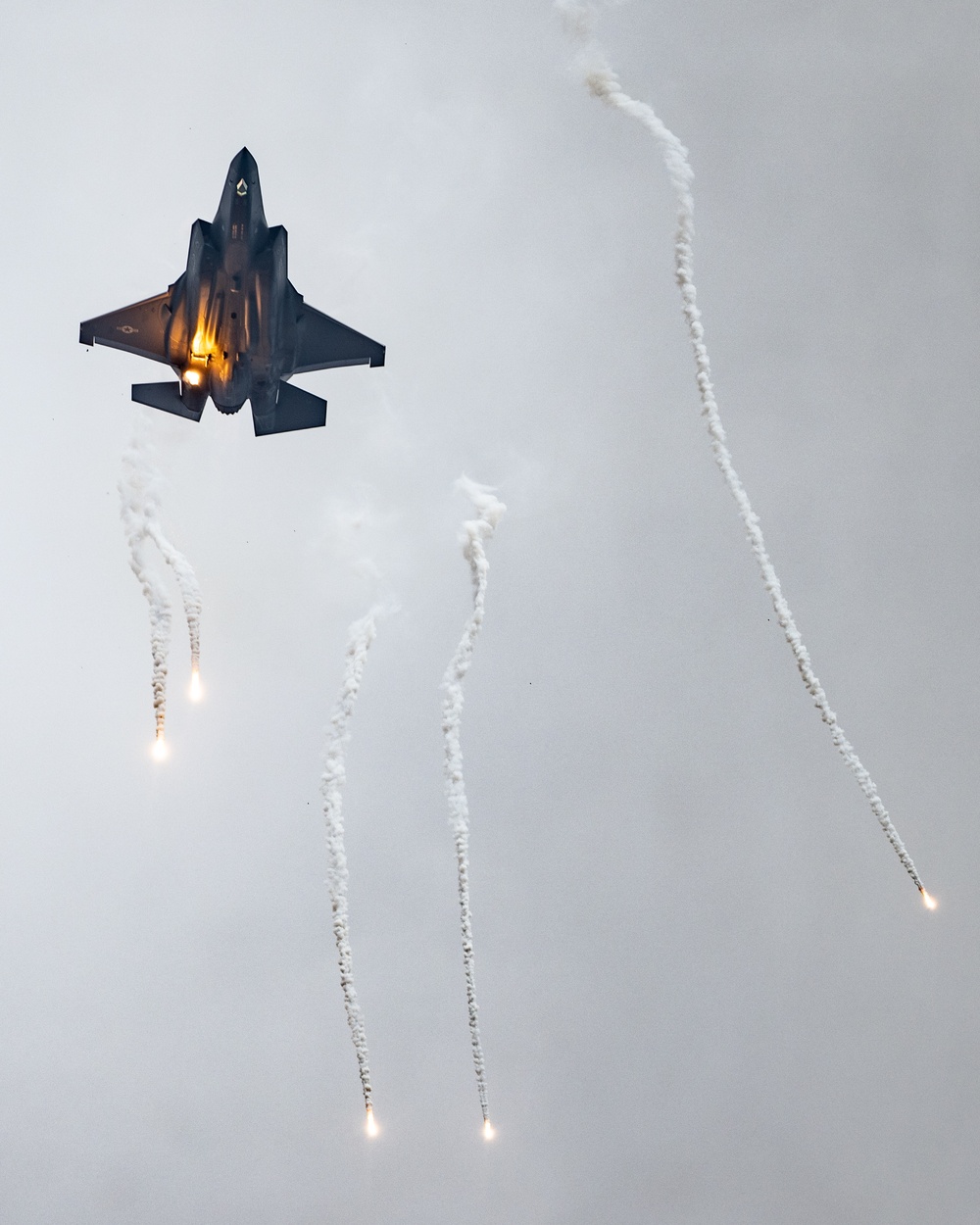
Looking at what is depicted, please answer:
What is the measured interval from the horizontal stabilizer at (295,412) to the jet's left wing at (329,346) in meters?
0.86


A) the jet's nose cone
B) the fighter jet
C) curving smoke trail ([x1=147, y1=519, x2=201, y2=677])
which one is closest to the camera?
the jet's nose cone

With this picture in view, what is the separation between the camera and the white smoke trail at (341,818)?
39438mm

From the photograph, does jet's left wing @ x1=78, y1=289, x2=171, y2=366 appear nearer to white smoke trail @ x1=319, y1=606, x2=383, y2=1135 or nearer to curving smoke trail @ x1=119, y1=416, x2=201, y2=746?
curving smoke trail @ x1=119, y1=416, x2=201, y2=746

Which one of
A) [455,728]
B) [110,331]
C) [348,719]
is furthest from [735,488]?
[110,331]

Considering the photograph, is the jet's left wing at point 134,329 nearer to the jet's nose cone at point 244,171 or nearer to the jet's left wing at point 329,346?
the jet's left wing at point 329,346

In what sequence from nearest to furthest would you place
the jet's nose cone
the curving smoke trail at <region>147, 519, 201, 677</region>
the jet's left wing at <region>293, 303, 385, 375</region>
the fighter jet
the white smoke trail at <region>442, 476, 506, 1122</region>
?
the jet's nose cone, the fighter jet, the white smoke trail at <region>442, 476, 506, 1122</region>, the curving smoke trail at <region>147, 519, 201, 677</region>, the jet's left wing at <region>293, 303, 385, 375</region>

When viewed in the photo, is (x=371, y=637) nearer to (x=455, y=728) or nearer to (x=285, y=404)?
(x=455, y=728)

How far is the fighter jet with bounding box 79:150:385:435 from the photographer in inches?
1443

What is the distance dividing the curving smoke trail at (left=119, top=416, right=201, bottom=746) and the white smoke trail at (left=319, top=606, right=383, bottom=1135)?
201 inches

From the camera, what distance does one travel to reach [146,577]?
39.8m

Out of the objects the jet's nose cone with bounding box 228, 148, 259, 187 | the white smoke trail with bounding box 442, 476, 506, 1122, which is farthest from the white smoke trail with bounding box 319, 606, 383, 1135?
the jet's nose cone with bounding box 228, 148, 259, 187

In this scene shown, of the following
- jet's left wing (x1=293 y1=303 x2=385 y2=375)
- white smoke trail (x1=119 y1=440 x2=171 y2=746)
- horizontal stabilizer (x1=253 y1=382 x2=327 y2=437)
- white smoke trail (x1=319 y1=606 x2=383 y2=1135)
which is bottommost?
white smoke trail (x1=319 y1=606 x2=383 y2=1135)

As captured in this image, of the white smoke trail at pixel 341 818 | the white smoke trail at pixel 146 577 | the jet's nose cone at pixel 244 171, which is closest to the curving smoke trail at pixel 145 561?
the white smoke trail at pixel 146 577

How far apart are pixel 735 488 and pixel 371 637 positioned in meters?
13.0
